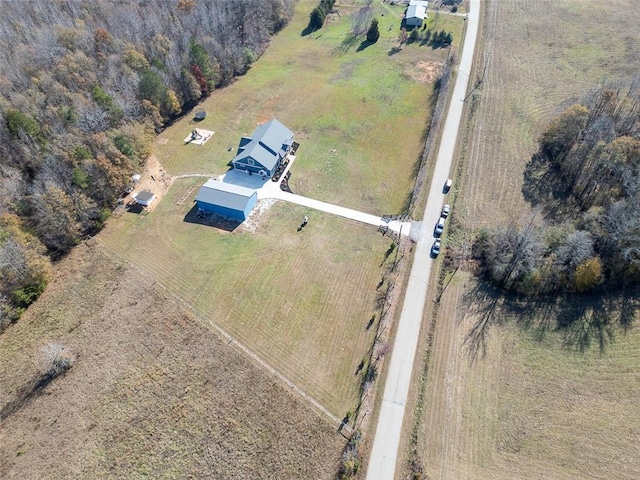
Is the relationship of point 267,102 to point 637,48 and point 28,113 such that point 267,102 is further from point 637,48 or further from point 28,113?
point 637,48

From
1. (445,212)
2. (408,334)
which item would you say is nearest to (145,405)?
(408,334)

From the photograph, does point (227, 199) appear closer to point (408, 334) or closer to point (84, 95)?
point (84, 95)

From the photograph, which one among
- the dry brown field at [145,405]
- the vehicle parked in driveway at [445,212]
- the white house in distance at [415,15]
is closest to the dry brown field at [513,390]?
the vehicle parked in driveway at [445,212]

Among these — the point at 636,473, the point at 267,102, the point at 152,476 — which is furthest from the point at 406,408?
the point at 267,102

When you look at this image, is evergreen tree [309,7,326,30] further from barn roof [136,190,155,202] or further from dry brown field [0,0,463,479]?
barn roof [136,190,155,202]

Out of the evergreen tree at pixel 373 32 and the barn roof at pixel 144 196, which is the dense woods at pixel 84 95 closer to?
the barn roof at pixel 144 196
